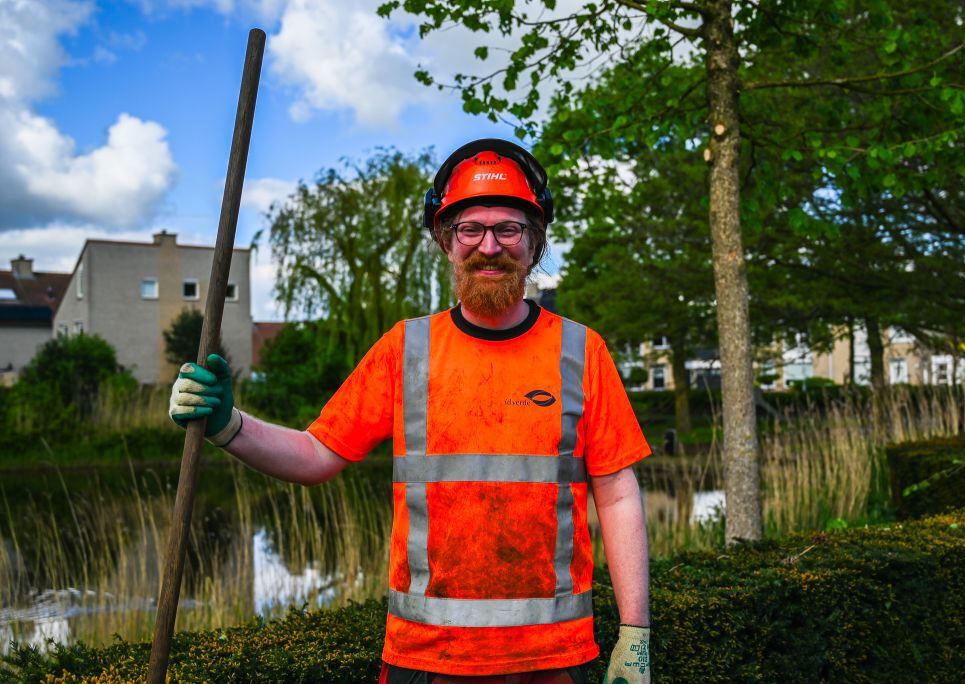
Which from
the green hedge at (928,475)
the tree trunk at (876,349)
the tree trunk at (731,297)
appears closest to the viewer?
the tree trunk at (731,297)

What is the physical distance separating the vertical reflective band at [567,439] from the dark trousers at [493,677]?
18cm

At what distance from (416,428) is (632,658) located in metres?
0.73

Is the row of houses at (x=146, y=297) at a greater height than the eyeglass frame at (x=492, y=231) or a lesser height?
greater

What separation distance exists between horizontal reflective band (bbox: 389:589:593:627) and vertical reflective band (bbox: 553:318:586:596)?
0.15 feet

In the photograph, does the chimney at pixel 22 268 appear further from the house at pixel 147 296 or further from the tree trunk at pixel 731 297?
the tree trunk at pixel 731 297

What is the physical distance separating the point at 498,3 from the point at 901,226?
1111 centimetres

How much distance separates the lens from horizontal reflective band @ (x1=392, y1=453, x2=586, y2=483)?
2141 millimetres

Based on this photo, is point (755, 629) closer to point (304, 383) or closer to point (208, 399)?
point (208, 399)

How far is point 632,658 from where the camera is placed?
85.9 inches

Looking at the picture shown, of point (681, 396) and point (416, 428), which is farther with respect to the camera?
point (681, 396)

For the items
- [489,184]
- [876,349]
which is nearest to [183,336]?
[876,349]

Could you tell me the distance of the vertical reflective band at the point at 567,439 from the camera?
2160 millimetres

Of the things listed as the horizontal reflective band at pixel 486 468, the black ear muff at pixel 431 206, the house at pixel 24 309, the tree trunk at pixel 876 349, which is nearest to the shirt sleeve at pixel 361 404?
the horizontal reflective band at pixel 486 468

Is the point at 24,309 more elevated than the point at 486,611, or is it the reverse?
the point at 24,309
